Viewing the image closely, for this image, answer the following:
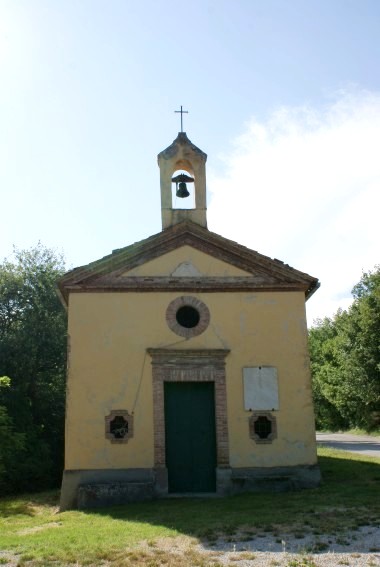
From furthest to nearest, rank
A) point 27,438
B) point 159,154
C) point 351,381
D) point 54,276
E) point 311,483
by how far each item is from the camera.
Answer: point 351,381 → point 54,276 → point 27,438 → point 159,154 → point 311,483

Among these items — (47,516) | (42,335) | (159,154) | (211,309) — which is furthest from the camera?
(42,335)

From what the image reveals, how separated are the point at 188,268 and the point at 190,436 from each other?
12.4 ft

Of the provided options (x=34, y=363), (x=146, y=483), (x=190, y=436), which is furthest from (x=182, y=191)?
(x=34, y=363)

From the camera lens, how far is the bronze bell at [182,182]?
14977mm

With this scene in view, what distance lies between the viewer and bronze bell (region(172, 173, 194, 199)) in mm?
14977

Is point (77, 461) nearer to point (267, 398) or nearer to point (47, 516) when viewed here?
point (47, 516)

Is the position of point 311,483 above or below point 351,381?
below

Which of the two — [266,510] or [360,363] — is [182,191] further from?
[360,363]

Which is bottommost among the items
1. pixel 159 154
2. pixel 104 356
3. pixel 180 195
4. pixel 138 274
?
pixel 104 356

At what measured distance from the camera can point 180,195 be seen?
1498 cm

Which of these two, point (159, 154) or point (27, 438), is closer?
point (159, 154)

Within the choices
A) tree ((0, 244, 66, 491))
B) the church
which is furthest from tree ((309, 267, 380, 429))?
the church

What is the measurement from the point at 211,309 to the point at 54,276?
46.3 feet

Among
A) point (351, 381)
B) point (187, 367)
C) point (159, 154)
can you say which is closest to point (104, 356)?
point (187, 367)
